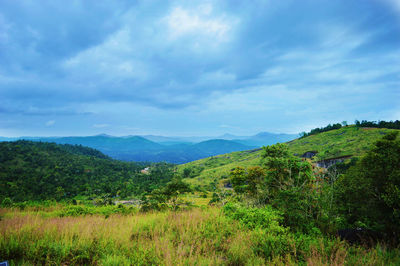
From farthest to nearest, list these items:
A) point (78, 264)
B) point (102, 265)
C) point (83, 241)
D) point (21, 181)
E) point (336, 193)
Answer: point (21, 181) → point (336, 193) → point (83, 241) → point (78, 264) → point (102, 265)

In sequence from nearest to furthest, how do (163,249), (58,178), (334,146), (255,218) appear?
(163,249) < (255,218) < (334,146) < (58,178)

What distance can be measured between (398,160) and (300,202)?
525cm

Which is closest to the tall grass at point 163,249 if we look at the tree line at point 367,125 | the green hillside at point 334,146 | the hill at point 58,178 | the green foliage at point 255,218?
the green foliage at point 255,218

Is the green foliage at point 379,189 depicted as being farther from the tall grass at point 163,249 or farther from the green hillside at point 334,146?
the green hillside at point 334,146

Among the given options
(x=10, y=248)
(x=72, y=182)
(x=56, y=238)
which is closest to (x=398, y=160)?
(x=56, y=238)

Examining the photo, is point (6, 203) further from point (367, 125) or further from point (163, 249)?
point (367, 125)

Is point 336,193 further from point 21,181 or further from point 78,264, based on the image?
point 21,181

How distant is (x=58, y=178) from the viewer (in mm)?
105125

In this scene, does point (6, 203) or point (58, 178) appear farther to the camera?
point (58, 178)

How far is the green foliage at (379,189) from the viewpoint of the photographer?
831cm

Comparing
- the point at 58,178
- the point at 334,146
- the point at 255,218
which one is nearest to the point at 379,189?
the point at 255,218

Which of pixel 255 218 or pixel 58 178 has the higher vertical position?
pixel 255 218

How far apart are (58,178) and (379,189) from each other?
133 m

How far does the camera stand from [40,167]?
4651 inches
